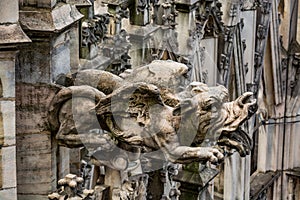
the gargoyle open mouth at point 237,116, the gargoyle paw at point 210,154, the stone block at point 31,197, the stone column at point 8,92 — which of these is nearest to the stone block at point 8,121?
the stone column at point 8,92

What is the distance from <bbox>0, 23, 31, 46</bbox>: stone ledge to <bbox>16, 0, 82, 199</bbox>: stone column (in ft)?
0.78

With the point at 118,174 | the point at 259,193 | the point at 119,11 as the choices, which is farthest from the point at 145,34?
the point at 259,193

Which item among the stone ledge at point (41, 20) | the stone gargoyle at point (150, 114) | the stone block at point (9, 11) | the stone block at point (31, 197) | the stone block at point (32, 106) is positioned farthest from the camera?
the stone block at point (31, 197)

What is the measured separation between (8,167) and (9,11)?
2.56ft

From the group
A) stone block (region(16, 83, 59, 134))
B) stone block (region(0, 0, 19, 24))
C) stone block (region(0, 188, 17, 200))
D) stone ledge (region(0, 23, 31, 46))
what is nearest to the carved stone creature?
stone block (region(0, 188, 17, 200))

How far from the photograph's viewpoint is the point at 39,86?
4.83m

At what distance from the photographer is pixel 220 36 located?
1216 cm

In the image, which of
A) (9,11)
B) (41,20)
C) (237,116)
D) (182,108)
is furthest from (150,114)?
(9,11)

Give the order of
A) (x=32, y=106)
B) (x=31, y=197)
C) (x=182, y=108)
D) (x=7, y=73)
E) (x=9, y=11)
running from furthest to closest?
(x=31, y=197), (x=32, y=106), (x=182, y=108), (x=7, y=73), (x=9, y=11)

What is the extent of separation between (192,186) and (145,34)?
177 centimetres

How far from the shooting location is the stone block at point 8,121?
455 centimetres

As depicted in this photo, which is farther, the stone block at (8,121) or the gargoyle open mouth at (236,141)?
the gargoyle open mouth at (236,141)

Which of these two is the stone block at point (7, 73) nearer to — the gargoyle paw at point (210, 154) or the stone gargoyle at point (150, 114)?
the stone gargoyle at point (150, 114)

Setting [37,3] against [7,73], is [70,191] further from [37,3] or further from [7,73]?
[37,3]
